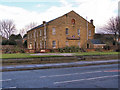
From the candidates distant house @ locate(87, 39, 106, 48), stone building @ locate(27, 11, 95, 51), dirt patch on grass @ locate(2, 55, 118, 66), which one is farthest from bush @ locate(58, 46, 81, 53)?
stone building @ locate(27, 11, 95, 51)

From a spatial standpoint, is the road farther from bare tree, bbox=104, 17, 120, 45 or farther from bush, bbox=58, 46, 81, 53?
bare tree, bbox=104, 17, 120, 45

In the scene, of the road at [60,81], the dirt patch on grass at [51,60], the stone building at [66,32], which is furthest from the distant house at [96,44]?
the road at [60,81]

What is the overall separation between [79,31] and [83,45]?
12.7ft

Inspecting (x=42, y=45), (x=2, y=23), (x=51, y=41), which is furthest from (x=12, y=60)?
(x=2, y=23)

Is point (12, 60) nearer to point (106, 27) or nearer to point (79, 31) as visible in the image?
point (79, 31)

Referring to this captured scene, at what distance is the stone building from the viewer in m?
41.4

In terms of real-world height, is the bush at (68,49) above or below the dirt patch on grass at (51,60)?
above

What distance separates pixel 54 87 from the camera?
823cm

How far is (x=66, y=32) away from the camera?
4297 cm

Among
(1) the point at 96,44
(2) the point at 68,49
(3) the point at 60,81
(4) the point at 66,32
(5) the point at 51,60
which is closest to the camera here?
(3) the point at 60,81

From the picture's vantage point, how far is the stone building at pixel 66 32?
41.4m

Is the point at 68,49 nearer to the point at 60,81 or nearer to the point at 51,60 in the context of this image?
the point at 51,60

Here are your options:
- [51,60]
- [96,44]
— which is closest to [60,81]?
[51,60]

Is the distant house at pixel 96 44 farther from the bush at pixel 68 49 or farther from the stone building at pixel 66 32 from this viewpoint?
the bush at pixel 68 49
